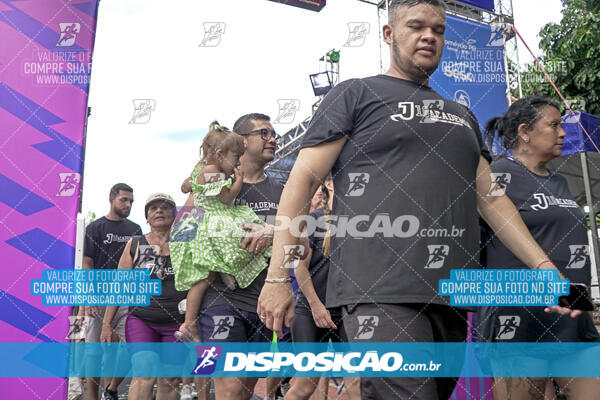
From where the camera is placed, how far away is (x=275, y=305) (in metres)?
1.70

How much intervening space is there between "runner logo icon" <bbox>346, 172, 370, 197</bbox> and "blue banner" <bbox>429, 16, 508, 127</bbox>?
5.58 m

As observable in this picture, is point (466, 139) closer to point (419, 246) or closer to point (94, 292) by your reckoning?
point (419, 246)

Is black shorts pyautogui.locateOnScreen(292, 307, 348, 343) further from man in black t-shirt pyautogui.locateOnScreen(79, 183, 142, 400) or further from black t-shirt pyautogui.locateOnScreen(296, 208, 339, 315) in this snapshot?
man in black t-shirt pyautogui.locateOnScreen(79, 183, 142, 400)

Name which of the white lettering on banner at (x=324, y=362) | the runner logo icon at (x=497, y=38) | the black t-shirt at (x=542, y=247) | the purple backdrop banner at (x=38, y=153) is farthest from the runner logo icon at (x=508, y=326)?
the runner logo icon at (x=497, y=38)

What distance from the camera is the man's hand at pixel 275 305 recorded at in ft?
5.56

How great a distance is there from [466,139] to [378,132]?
345 mm

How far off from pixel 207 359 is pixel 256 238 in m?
0.65

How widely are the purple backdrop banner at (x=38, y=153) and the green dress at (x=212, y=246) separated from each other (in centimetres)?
82

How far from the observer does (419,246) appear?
5.73 ft

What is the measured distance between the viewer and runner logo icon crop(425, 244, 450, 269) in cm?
175

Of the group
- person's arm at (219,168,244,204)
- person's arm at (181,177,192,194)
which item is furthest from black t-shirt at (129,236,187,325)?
person's arm at (219,168,244,204)

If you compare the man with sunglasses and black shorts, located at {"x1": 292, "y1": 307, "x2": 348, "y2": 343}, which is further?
black shorts, located at {"x1": 292, "y1": 307, "x2": 348, "y2": 343}

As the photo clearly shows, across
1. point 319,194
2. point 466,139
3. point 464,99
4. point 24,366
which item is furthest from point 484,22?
point 24,366

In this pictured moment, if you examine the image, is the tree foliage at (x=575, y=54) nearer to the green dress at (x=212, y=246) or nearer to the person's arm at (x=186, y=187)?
the person's arm at (x=186, y=187)
